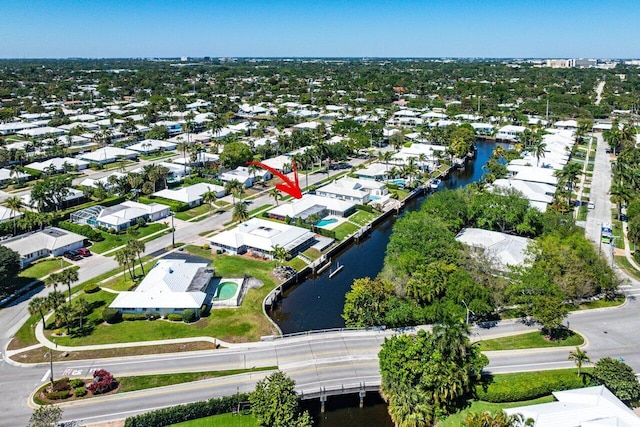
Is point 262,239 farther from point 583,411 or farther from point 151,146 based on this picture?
point 151,146

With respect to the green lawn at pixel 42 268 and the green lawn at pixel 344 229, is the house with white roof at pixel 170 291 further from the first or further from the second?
the green lawn at pixel 344 229

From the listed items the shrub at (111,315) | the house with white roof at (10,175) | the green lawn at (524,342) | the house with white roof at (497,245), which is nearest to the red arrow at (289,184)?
the house with white roof at (497,245)

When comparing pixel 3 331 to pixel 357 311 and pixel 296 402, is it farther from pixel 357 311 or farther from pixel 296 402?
pixel 357 311

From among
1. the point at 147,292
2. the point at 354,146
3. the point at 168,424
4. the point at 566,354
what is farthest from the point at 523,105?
the point at 168,424

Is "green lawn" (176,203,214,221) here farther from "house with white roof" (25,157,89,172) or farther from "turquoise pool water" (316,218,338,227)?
"house with white roof" (25,157,89,172)

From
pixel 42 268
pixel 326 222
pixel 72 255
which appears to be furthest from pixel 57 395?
pixel 326 222

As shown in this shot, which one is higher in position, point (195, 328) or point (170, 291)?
point (170, 291)
